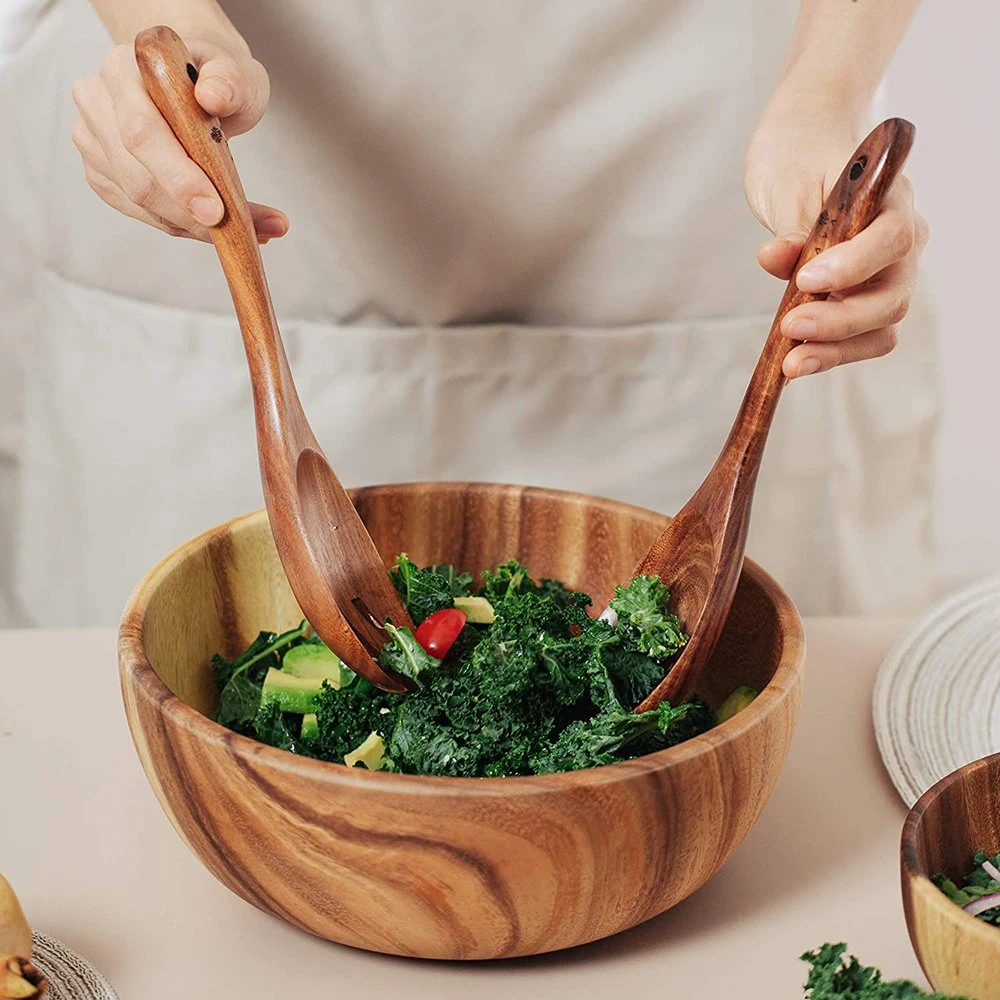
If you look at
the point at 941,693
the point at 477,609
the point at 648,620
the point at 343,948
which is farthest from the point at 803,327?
the point at 343,948

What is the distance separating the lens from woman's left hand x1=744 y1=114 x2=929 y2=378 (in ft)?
3.42

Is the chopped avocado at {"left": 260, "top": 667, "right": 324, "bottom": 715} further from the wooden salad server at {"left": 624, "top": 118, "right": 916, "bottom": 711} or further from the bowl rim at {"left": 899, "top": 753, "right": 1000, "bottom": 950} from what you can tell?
the bowl rim at {"left": 899, "top": 753, "right": 1000, "bottom": 950}

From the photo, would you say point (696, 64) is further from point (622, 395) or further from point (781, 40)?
point (622, 395)

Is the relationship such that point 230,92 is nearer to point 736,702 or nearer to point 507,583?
point 507,583

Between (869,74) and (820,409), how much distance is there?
536 mm

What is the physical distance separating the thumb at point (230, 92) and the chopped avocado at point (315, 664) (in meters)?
0.49

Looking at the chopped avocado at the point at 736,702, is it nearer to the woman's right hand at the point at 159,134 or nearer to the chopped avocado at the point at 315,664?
the chopped avocado at the point at 315,664

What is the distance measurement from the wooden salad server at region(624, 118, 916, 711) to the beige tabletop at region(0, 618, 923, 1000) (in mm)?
176

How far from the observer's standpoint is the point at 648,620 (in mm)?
1104

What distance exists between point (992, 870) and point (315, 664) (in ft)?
1.95

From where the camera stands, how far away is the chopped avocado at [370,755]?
1023 millimetres

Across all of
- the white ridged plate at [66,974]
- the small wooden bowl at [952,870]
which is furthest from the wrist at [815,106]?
the white ridged plate at [66,974]

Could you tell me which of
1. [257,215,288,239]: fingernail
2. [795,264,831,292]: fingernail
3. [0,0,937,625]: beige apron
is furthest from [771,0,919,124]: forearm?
[257,215,288,239]: fingernail

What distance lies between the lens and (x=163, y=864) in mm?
1101
